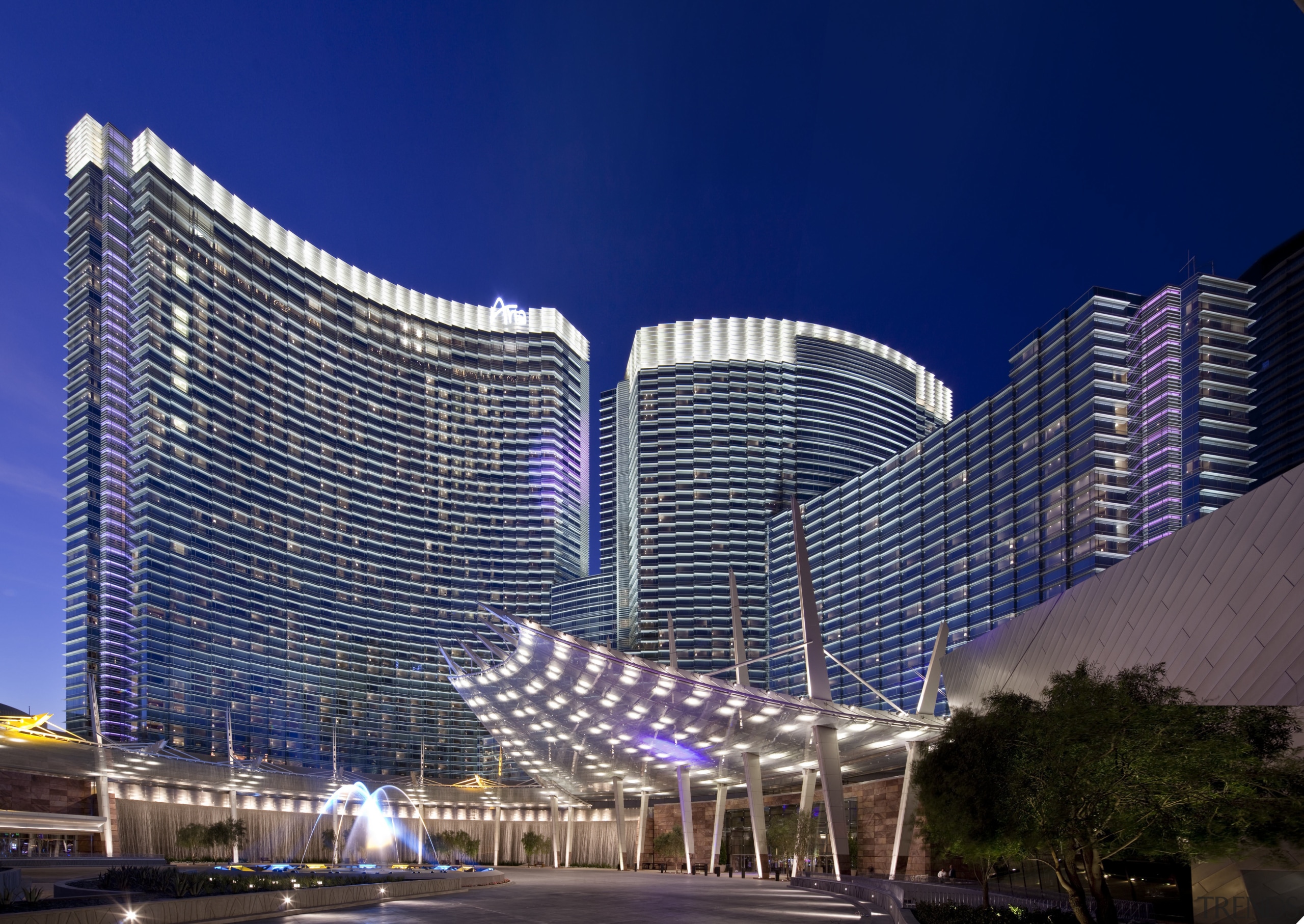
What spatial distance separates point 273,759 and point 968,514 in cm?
8753

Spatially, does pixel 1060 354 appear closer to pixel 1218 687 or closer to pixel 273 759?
pixel 1218 687

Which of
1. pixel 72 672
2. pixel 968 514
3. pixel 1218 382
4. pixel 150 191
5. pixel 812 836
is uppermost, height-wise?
pixel 150 191

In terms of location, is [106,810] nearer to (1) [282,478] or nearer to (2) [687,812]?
(2) [687,812]

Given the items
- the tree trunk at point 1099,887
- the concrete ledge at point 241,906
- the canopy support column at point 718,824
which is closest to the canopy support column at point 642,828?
the canopy support column at point 718,824

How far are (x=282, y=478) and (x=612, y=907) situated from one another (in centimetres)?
11619

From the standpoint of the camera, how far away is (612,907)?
2927cm

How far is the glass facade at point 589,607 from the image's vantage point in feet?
602

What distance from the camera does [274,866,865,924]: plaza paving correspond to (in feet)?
80.0

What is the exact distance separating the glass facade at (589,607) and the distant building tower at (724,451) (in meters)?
6.85

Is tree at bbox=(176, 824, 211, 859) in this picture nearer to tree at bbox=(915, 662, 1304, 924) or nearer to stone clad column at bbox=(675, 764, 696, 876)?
stone clad column at bbox=(675, 764, 696, 876)

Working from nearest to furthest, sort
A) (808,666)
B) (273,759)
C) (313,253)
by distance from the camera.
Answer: (808,666) → (273,759) → (313,253)

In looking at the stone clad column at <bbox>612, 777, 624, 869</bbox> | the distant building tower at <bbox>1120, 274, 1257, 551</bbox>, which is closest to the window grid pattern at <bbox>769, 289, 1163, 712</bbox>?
the distant building tower at <bbox>1120, 274, 1257, 551</bbox>

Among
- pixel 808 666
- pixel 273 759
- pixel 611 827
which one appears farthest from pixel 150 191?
pixel 808 666

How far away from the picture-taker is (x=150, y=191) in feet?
392
